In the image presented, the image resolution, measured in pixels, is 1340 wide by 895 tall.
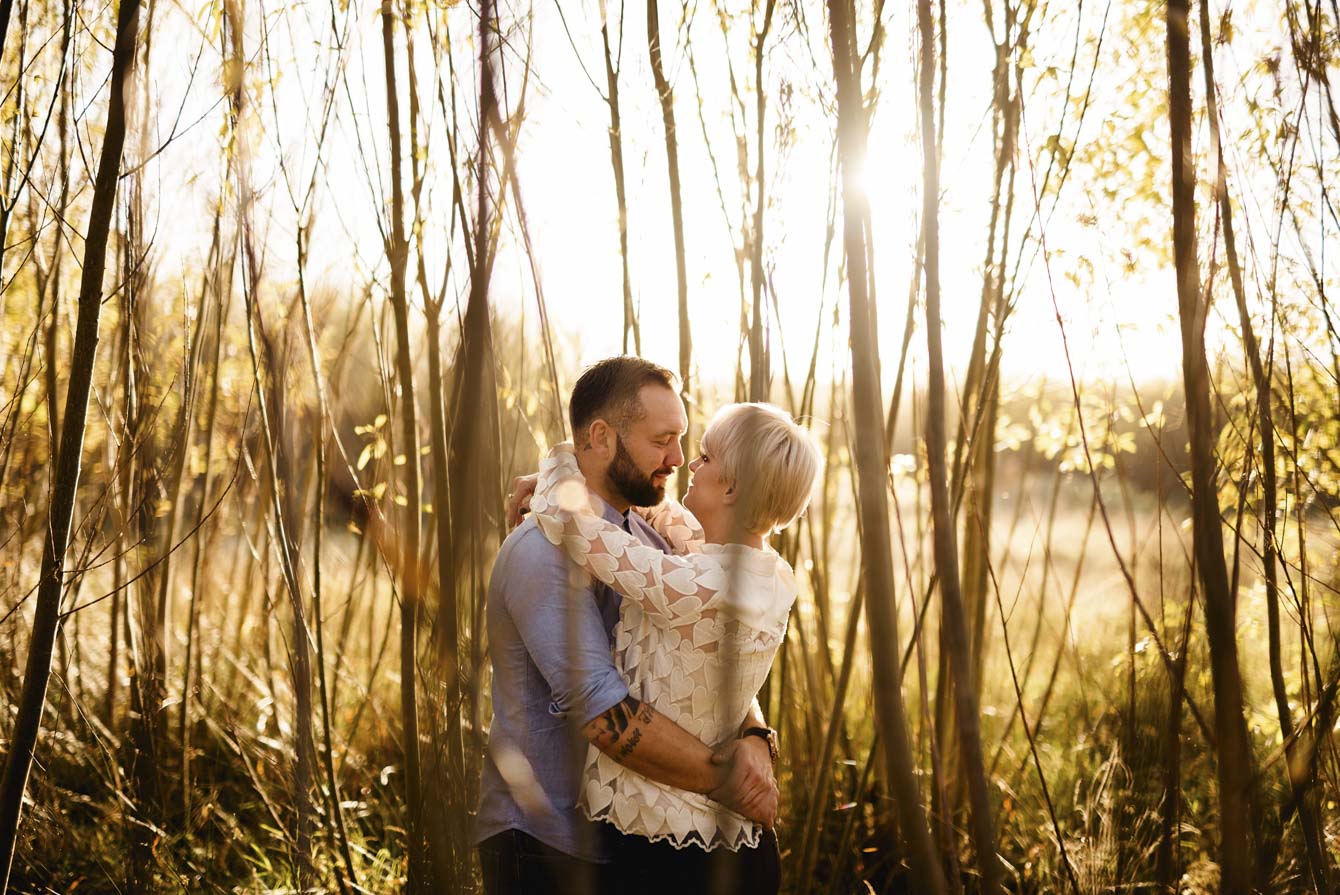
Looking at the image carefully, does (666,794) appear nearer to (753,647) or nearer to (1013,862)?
(753,647)

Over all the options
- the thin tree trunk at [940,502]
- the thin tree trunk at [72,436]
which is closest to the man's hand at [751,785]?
the thin tree trunk at [940,502]

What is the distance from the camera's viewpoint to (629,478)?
1414mm

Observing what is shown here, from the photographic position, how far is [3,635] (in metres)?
1.88

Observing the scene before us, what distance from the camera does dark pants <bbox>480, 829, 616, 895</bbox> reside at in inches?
47.9

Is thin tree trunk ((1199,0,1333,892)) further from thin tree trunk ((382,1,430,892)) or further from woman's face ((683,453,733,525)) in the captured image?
thin tree trunk ((382,1,430,892))

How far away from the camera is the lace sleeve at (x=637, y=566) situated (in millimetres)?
1177

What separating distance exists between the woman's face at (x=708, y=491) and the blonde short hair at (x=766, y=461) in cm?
2

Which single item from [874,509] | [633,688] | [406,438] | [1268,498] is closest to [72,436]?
[406,438]

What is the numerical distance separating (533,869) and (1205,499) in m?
0.96

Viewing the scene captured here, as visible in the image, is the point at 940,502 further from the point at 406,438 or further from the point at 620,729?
the point at 406,438

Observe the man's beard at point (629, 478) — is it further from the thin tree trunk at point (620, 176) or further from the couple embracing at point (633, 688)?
the thin tree trunk at point (620, 176)

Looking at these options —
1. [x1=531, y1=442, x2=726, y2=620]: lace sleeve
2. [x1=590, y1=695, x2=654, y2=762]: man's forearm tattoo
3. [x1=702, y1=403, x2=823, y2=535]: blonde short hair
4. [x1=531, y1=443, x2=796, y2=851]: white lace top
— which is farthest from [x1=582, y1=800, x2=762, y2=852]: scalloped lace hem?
[x1=702, y1=403, x2=823, y2=535]: blonde short hair

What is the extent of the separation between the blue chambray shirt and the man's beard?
0.16 meters

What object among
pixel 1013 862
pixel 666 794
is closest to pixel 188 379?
pixel 666 794
